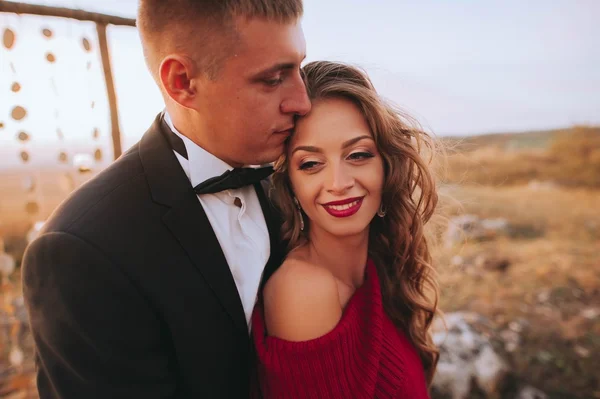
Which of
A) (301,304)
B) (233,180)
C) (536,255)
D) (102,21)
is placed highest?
(102,21)

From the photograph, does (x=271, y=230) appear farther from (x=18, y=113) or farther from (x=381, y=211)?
(x=18, y=113)

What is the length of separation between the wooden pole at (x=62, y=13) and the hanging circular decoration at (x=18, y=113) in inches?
23.3

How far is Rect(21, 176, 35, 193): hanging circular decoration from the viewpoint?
2.93m

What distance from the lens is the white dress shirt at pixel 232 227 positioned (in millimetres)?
1947

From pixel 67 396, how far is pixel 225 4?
1.53 metres

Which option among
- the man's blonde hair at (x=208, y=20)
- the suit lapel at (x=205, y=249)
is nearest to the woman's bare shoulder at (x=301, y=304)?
the suit lapel at (x=205, y=249)

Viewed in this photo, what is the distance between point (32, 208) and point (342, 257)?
2.06 meters

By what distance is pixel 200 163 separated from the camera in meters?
1.96

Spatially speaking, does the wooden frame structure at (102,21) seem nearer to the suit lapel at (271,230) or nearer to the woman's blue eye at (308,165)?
the suit lapel at (271,230)

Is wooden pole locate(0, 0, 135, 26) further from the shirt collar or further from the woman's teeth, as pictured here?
the woman's teeth

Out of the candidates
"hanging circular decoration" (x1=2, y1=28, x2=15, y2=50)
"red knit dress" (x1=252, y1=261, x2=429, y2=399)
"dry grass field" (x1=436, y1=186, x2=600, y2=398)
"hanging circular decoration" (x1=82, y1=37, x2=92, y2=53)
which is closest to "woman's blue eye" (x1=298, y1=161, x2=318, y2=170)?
"red knit dress" (x1=252, y1=261, x2=429, y2=399)

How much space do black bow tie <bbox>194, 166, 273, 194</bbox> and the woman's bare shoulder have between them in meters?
0.43

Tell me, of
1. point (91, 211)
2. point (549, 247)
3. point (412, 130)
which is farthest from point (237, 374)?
point (549, 247)

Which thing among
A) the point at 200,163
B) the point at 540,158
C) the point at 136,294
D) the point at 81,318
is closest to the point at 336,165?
the point at 200,163
